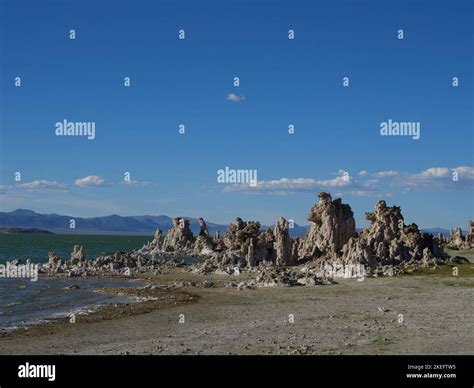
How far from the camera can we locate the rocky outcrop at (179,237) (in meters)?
157

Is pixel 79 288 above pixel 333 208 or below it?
below

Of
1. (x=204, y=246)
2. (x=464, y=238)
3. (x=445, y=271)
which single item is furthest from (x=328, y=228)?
(x=464, y=238)

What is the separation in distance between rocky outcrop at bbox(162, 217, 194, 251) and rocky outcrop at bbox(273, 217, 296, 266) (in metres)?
72.8

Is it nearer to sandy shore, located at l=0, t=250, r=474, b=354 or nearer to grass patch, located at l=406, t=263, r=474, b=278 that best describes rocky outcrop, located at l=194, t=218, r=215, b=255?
grass patch, located at l=406, t=263, r=474, b=278

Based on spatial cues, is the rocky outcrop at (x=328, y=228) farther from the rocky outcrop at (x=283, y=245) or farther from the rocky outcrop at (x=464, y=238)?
the rocky outcrop at (x=464, y=238)

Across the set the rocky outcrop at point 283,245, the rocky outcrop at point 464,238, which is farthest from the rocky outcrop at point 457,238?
the rocky outcrop at point 283,245

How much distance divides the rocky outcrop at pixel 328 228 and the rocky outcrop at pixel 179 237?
7316 centimetres

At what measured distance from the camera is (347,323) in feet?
117

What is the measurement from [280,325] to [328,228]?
49622 mm
